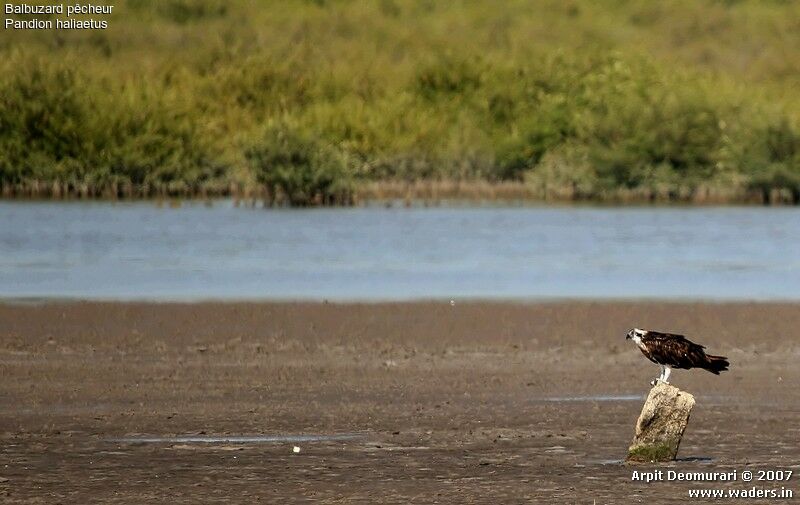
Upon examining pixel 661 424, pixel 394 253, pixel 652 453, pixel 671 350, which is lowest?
pixel 394 253

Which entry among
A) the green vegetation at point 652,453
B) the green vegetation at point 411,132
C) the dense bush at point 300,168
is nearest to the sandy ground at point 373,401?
the green vegetation at point 652,453

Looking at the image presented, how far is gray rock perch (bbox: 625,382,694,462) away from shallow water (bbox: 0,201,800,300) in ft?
44.5

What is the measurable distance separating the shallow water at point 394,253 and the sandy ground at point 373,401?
369 centimetres

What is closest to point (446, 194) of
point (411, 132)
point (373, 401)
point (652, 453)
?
point (411, 132)

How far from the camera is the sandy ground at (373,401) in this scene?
33.6ft

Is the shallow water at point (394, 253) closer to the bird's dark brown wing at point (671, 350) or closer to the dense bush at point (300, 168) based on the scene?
the dense bush at point (300, 168)

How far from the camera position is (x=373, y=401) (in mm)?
13883

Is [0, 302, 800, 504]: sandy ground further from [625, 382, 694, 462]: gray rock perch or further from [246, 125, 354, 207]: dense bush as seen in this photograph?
[246, 125, 354, 207]: dense bush

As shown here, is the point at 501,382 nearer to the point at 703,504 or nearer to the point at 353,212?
the point at 703,504

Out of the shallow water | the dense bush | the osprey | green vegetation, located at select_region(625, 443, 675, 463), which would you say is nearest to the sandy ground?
green vegetation, located at select_region(625, 443, 675, 463)

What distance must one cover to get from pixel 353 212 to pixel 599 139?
16.5m

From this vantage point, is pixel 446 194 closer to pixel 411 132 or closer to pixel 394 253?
pixel 411 132

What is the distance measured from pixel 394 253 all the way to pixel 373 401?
2127 centimetres

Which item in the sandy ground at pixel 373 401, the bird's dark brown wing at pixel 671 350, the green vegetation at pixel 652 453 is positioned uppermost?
the bird's dark brown wing at pixel 671 350
